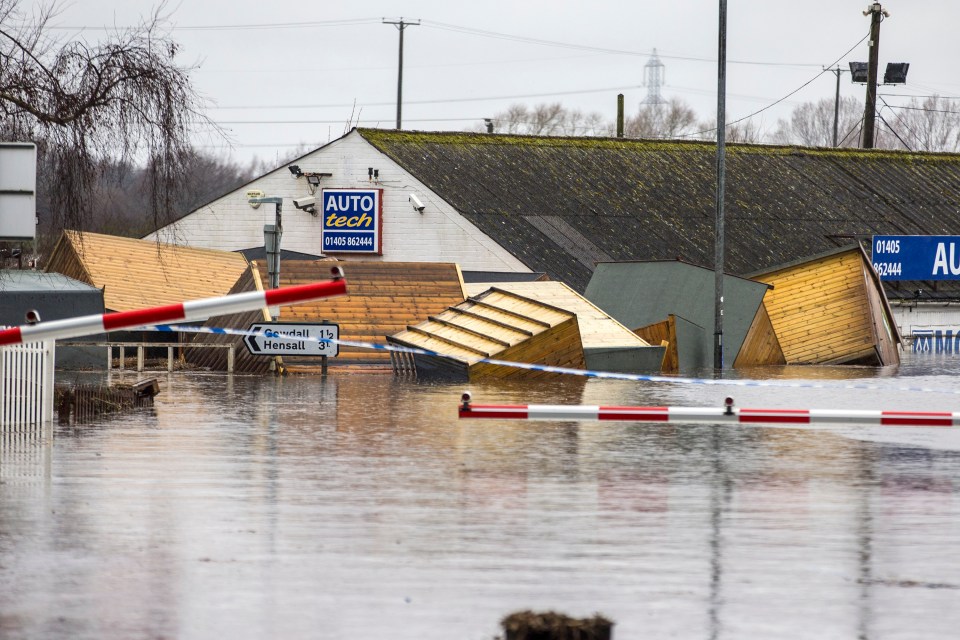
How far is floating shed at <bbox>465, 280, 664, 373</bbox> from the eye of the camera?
2708cm

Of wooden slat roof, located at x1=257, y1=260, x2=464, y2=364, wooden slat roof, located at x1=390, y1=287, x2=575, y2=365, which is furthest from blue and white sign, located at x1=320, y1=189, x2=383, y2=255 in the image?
wooden slat roof, located at x1=390, y1=287, x2=575, y2=365

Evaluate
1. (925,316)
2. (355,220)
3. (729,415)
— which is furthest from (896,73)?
(729,415)

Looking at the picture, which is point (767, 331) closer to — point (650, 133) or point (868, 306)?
point (868, 306)

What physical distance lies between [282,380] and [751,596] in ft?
64.0

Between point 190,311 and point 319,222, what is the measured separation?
3523 centimetres

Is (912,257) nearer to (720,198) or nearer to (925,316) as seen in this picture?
(925,316)

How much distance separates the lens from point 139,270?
119 ft

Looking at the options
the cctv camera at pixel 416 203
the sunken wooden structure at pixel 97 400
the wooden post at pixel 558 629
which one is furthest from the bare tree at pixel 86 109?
the cctv camera at pixel 416 203

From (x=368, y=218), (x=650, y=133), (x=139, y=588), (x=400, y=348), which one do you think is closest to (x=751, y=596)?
(x=139, y=588)

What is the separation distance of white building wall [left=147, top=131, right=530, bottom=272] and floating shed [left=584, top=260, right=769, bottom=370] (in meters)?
9.96

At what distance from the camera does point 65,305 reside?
2727 centimetres

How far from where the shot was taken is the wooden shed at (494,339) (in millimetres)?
24953

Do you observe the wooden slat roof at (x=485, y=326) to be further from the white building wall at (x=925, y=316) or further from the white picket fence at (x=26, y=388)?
the white building wall at (x=925, y=316)

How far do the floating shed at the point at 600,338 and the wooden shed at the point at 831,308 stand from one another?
5711mm
